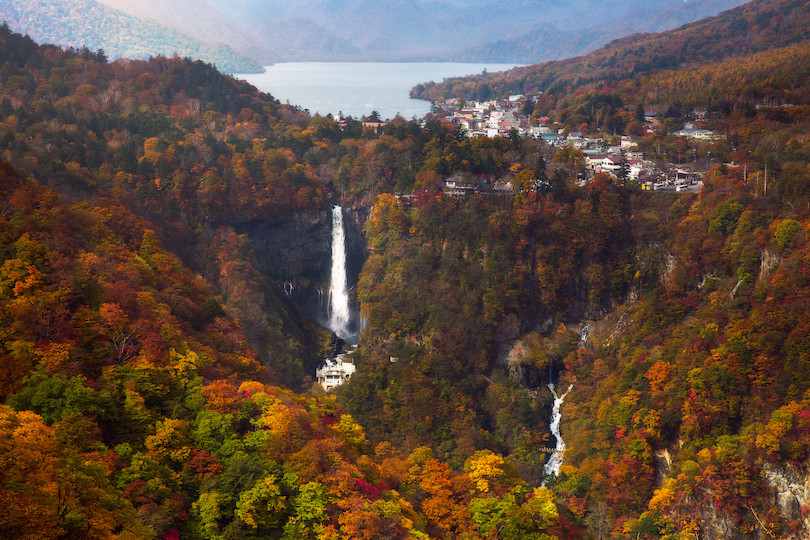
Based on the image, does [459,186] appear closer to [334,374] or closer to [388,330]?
[388,330]

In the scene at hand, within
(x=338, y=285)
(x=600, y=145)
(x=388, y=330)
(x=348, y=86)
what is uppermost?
(x=348, y=86)

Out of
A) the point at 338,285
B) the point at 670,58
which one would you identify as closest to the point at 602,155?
the point at 338,285

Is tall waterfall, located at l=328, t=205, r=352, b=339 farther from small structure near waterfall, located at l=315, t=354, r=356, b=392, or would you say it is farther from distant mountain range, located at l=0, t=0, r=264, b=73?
distant mountain range, located at l=0, t=0, r=264, b=73

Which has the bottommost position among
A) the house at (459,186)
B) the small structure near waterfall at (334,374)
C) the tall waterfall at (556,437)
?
the tall waterfall at (556,437)

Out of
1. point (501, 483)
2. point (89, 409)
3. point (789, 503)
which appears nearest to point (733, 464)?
point (789, 503)

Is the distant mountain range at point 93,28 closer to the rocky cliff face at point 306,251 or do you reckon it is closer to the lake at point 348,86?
the lake at point 348,86

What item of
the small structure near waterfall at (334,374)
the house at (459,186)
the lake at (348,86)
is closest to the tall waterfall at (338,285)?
the small structure near waterfall at (334,374)
